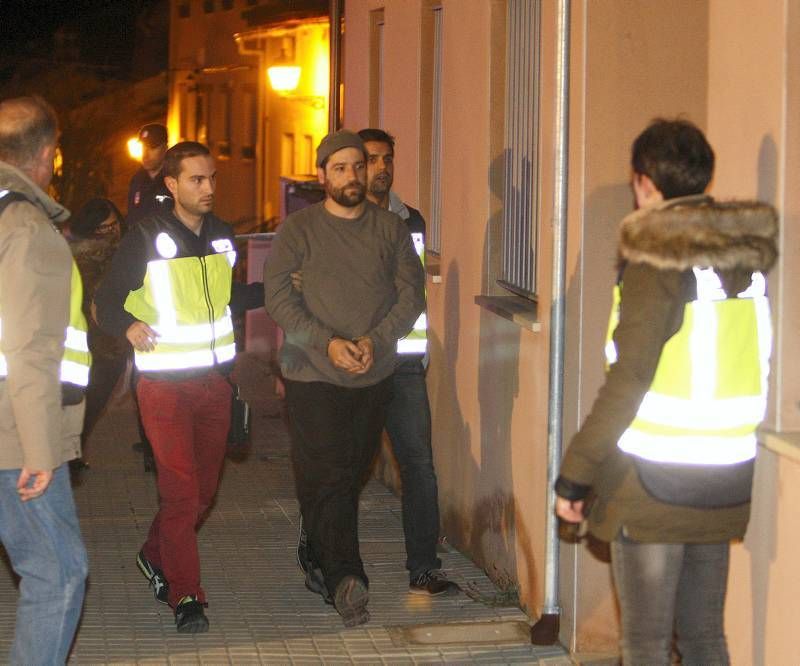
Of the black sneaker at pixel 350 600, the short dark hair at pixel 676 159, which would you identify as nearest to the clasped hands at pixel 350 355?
the black sneaker at pixel 350 600

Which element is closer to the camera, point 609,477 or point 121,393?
point 609,477

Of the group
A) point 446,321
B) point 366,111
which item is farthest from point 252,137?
point 446,321

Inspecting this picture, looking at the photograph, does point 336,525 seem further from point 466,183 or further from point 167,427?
point 466,183

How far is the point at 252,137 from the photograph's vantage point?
4038 centimetres

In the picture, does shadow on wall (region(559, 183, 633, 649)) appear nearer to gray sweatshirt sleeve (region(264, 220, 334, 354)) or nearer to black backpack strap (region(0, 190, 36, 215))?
gray sweatshirt sleeve (region(264, 220, 334, 354))

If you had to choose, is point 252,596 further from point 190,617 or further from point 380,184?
point 380,184

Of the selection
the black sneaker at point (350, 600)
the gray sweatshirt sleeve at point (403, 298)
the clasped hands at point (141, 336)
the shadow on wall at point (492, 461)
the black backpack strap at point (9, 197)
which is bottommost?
the black sneaker at point (350, 600)

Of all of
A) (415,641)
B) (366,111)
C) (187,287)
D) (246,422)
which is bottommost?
(415,641)

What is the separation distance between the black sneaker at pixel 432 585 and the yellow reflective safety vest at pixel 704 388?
2.93 m

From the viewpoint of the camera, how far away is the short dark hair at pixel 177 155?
674cm

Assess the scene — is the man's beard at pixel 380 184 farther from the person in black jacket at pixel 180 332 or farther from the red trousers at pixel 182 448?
the red trousers at pixel 182 448

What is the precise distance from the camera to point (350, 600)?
682cm

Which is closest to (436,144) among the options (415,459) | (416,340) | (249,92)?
(416,340)

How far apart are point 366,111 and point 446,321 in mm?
2983
